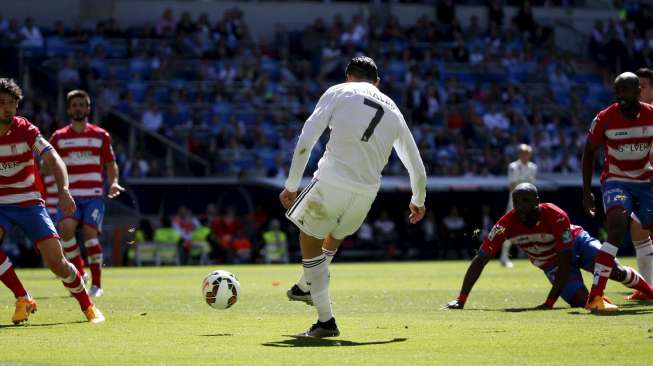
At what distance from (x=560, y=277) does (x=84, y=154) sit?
677cm

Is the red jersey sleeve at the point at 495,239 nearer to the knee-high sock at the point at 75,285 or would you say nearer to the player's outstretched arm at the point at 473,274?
the player's outstretched arm at the point at 473,274

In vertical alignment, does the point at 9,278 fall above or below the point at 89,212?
above

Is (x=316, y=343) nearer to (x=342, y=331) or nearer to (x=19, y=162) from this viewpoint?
(x=342, y=331)

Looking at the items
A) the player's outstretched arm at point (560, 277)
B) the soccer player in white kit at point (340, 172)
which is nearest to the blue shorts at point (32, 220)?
the soccer player in white kit at point (340, 172)

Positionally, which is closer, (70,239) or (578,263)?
(578,263)

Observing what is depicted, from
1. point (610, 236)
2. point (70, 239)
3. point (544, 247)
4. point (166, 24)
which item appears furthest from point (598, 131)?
point (166, 24)

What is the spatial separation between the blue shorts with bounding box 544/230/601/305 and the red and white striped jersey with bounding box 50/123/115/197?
6190mm

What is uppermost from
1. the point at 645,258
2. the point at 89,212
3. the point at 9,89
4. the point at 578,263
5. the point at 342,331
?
the point at 9,89

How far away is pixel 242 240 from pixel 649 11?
20.9 metres

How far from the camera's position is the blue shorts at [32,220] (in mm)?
11227

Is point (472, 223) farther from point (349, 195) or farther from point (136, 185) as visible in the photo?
point (349, 195)

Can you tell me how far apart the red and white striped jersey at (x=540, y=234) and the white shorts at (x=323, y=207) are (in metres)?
3.19

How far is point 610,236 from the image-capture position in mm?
12234

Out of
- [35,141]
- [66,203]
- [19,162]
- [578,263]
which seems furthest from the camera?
[578,263]
